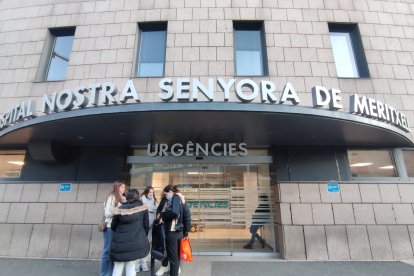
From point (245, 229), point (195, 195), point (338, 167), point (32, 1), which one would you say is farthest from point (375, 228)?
point (32, 1)

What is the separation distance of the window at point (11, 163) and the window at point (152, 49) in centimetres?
469

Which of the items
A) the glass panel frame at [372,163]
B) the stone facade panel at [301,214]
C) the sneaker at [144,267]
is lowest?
the sneaker at [144,267]

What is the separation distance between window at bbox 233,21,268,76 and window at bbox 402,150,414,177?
5.10 m

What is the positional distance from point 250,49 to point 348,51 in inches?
141

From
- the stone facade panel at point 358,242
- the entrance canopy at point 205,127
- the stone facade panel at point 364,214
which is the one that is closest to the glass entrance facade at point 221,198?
the entrance canopy at point 205,127

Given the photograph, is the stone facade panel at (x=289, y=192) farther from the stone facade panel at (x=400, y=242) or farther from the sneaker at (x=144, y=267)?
the sneaker at (x=144, y=267)

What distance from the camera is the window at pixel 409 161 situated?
713 centimetres

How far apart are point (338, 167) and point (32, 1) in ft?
42.1

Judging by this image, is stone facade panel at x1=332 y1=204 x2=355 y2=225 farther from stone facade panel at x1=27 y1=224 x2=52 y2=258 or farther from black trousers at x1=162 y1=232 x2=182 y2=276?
stone facade panel at x1=27 y1=224 x2=52 y2=258

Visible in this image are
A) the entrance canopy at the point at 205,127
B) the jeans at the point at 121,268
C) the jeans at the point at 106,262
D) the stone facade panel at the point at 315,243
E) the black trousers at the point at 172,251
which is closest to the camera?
the jeans at the point at 121,268

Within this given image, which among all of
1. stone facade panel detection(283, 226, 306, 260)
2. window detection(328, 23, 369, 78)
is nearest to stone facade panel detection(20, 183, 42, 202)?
stone facade panel detection(283, 226, 306, 260)

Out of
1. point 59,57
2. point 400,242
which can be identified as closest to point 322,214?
point 400,242

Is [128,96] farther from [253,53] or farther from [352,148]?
[352,148]

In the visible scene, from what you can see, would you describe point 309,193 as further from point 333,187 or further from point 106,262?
point 106,262
